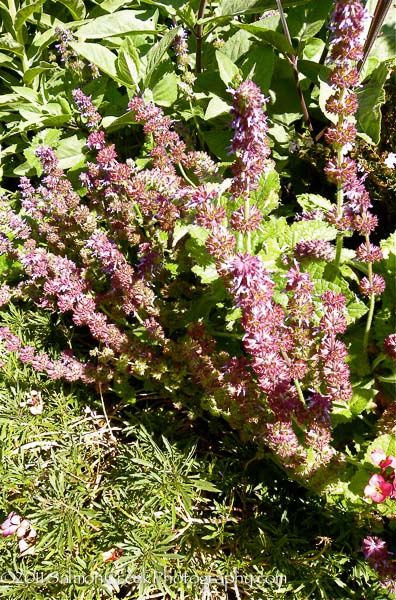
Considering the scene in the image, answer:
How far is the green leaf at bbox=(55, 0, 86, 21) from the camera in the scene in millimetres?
2828

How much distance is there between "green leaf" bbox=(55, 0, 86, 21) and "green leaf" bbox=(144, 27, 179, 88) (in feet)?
2.93

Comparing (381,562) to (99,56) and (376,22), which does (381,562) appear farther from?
(99,56)

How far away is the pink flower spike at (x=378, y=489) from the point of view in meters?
1.38

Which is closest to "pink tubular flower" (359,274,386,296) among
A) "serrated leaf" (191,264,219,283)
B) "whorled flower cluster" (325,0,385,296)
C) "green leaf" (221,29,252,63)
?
"whorled flower cluster" (325,0,385,296)

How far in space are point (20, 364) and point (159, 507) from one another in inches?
40.7

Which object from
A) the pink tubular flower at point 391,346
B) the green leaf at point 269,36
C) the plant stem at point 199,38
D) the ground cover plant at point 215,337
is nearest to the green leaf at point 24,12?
the ground cover plant at point 215,337

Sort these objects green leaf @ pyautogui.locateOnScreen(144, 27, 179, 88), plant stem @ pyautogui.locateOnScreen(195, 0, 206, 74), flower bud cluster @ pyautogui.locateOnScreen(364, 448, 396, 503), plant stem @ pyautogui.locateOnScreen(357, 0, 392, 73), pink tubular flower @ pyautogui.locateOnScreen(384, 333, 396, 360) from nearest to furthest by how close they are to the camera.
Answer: flower bud cluster @ pyautogui.locateOnScreen(364, 448, 396, 503), pink tubular flower @ pyautogui.locateOnScreen(384, 333, 396, 360), plant stem @ pyautogui.locateOnScreen(357, 0, 392, 73), green leaf @ pyautogui.locateOnScreen(144, 27, 179, 88), plant stem @ pyautogui.locateOnScreen(195, 0, 206, 74)

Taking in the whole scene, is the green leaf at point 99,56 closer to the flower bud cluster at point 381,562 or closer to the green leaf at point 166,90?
the green leaf at point 166,90

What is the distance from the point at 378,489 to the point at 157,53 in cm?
189

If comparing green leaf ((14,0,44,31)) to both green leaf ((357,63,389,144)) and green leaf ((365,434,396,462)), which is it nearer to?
green leaf ((357,63,389,144))

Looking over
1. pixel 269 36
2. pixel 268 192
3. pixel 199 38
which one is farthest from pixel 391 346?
pixel 199 38

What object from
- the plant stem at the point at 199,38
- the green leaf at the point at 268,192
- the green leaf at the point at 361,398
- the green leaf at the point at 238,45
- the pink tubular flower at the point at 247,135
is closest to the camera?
the pink tubular flower at the point at 247,135

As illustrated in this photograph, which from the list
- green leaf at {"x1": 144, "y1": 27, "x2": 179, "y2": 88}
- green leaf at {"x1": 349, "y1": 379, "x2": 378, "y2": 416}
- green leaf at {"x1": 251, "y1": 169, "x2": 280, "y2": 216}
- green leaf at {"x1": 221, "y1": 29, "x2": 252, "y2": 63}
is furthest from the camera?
green leaf at {"x1": 221, "y1": 29, "x2": 252, "y2": 63}

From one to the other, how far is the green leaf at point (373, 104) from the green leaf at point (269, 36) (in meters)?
0.35
